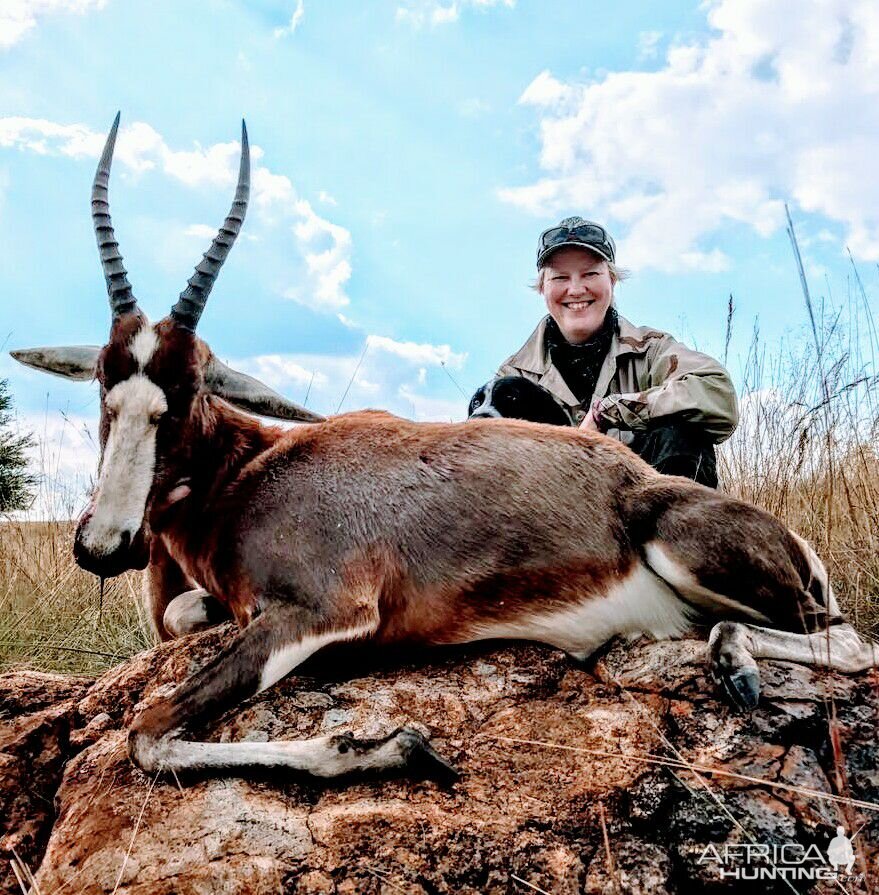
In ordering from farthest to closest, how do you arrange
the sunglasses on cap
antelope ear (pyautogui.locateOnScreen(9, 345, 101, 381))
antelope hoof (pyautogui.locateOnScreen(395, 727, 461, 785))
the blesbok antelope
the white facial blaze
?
1. the sunglasses on cap
2. antelope ear (pyautogui.locateOnScreen(9, 345, 101, 381))
3. the blesbok antelope
4. the white facial blaze
5. antelope hoof (pyautogui.locateOnScreen(395, 727, 461, 785))

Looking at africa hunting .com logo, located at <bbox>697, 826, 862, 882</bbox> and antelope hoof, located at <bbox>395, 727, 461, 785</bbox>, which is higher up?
antelope hoof, located at <bbox>395, 727, 461, 785</bbox>

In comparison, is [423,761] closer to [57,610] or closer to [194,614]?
[194,614]

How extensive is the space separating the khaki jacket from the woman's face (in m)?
0.25

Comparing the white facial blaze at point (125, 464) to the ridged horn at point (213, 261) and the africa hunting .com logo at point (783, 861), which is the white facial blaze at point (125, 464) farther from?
the africa hunting .com logo at point (783, 861)

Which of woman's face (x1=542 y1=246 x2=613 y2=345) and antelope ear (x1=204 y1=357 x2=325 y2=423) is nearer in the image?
antelope ear (x1=204 y1=357 x2=325 y2=423)

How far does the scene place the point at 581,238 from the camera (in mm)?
6367

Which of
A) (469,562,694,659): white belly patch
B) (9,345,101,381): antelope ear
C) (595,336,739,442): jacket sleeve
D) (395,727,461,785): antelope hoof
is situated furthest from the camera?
(595,336,739,442): jacket sleeve

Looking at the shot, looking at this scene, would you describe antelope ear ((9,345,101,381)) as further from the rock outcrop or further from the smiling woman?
the smiling woman

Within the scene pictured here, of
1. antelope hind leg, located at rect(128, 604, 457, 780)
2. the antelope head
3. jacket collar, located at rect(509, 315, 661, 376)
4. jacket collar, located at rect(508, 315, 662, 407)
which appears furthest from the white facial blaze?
jacket collar, located at rect(509, 315, 661, 376)

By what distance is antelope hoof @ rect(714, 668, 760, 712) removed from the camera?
10.2 feet

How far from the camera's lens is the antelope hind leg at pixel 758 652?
313 centimetres

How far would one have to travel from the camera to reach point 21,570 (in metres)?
8.09

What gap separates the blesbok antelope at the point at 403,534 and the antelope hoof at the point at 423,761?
62 centimetres

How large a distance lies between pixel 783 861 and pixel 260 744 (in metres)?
1.75
